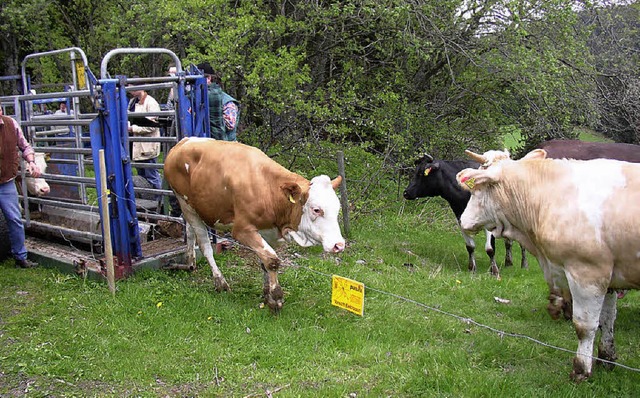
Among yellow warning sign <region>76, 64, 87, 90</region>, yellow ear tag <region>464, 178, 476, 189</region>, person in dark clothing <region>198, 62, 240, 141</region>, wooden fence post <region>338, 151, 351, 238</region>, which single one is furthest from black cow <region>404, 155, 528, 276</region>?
yellow warning sign <region>76, 64, 87, 90</region>

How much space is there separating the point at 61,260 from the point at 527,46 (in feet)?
31.5

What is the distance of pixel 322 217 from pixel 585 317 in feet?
7.81

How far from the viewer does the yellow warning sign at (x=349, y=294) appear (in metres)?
5.05

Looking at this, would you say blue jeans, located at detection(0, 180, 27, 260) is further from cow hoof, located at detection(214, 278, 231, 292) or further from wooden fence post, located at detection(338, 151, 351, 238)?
wooden fence post, located at detection(338, 151, 351, 238)

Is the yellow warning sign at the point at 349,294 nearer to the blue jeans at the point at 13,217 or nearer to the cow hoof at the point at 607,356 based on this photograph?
the cow hoof at the point at 607,356

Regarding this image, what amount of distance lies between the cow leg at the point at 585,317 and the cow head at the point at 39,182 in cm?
637

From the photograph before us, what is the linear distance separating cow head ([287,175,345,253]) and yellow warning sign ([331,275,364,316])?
31cm

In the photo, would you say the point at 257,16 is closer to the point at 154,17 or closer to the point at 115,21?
the point at 154,17

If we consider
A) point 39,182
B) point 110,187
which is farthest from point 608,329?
point 39,182

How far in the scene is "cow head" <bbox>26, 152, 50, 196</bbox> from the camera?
746 centimetres

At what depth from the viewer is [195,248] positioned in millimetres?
7219

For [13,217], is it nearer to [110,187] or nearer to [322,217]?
[110,187]

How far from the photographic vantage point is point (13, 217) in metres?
6.95

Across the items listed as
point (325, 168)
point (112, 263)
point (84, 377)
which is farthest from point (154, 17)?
point (84, 377)
